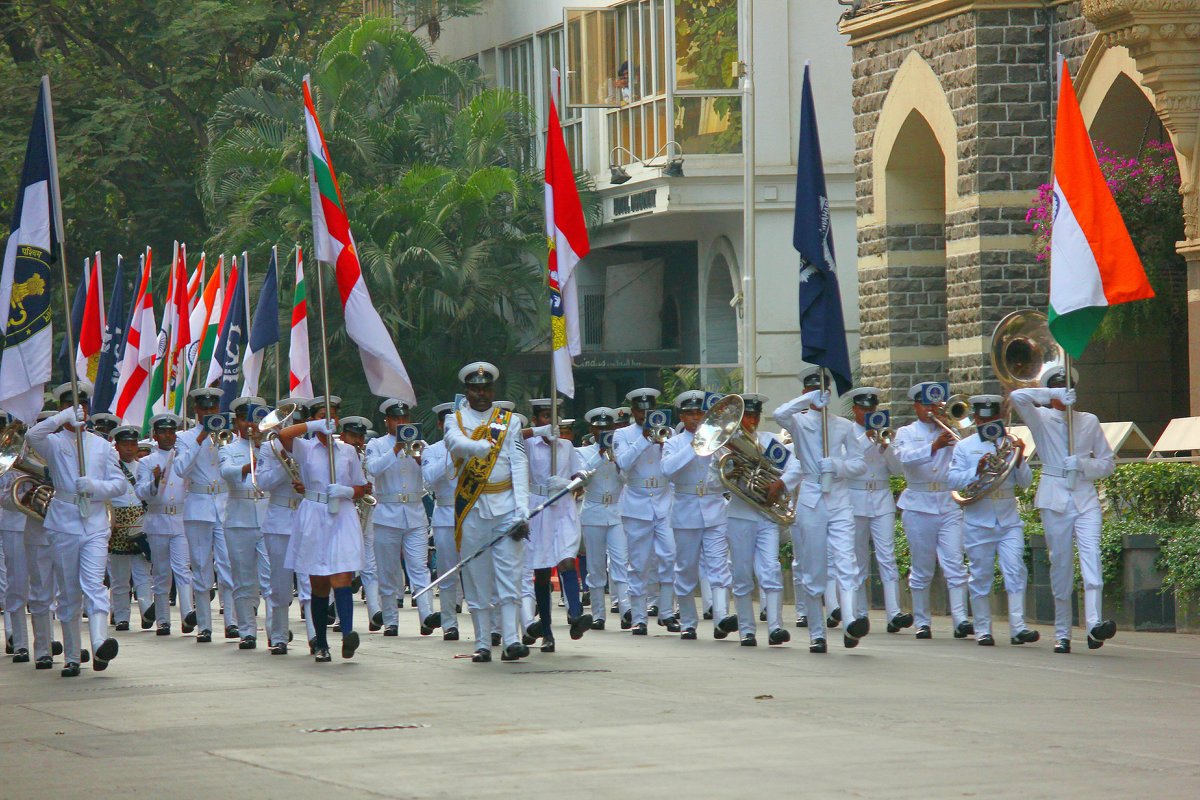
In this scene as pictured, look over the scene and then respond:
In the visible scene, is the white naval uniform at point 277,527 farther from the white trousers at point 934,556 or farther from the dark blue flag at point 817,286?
the white trousers at point 934,556

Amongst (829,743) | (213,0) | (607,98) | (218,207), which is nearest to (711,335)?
(607,98)

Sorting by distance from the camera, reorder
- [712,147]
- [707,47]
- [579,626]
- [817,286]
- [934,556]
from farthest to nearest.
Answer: [712,147] < [707,47] < [934,556] < [817,286] < [579,626]

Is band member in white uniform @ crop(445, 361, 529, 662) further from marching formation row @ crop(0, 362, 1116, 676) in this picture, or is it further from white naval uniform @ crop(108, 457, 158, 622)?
white naval uniform @ crop(108, 457, 158, 622)

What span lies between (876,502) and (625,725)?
739 cm

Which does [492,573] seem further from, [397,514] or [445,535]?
[397,514]

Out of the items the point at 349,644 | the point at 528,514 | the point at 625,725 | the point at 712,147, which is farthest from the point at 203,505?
the point at 712,147

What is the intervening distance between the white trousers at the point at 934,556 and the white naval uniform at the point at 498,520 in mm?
4040

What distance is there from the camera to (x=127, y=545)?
19.3 m

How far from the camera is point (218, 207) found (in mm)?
37625

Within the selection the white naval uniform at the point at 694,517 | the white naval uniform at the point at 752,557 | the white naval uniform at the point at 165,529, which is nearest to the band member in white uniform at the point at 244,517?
the white naval uniform at the point at 165,529

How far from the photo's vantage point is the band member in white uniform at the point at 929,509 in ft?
56.7

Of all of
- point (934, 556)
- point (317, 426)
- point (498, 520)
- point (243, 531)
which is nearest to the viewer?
point (498, 520)

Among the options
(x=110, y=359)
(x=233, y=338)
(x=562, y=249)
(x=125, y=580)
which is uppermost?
(x=562, y=249)

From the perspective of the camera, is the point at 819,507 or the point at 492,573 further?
the point at 819,507
